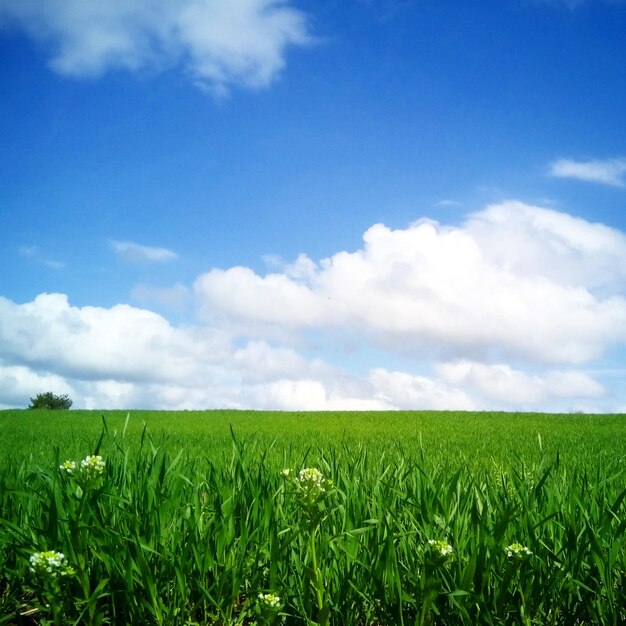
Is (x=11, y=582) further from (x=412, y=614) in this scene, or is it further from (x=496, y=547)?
(x=496, y=547)

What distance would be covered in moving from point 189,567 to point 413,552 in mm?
1131

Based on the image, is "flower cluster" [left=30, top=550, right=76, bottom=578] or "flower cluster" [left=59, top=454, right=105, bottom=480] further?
"flower cluster" [left=59, top=454, right=105, bottom=480]

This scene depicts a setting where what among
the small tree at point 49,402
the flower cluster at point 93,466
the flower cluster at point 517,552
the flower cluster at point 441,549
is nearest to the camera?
the flower cluster at point 441,549

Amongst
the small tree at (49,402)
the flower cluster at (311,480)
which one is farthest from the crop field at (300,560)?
the small tree at (49,402)

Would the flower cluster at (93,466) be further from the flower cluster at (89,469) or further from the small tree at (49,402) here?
the small tree at (49,402)

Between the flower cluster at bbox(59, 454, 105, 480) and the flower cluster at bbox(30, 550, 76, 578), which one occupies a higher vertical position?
the flower cluster at bbox(59, 454, 105, 480)

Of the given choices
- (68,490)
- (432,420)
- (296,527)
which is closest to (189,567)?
(296,527)

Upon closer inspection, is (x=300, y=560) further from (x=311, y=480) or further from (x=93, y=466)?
(x=93, y=466)

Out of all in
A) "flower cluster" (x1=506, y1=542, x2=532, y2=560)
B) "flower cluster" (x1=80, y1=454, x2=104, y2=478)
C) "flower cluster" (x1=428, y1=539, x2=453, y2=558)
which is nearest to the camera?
"flower cluster" (x1=428, y1=539, x2=453, y2=558)

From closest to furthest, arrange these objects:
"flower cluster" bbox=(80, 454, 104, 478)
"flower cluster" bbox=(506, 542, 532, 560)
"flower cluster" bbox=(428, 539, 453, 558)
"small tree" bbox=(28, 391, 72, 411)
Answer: "flower cluster" bbox=(428, 539, 453, 558) → "flower cluster" bbox=(506, 542, 532, 560) → "flower cluster" bbox=(80, 454, 104, 478) → "small tree" bbox=(28, 391, 72, 411)

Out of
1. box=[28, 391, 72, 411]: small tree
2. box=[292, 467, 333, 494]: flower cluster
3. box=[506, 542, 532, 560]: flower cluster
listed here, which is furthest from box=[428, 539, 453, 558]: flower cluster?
box=[28, 391, 72, 411]: small tree

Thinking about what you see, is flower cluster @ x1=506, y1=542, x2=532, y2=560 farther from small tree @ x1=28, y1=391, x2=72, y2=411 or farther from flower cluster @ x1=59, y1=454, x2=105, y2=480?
small tree @ x1=28, y1=391, x2=72, y2=411

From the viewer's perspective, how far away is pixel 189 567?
114 inches

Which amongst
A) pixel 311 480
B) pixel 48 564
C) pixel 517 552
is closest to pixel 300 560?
pixel 311 480
